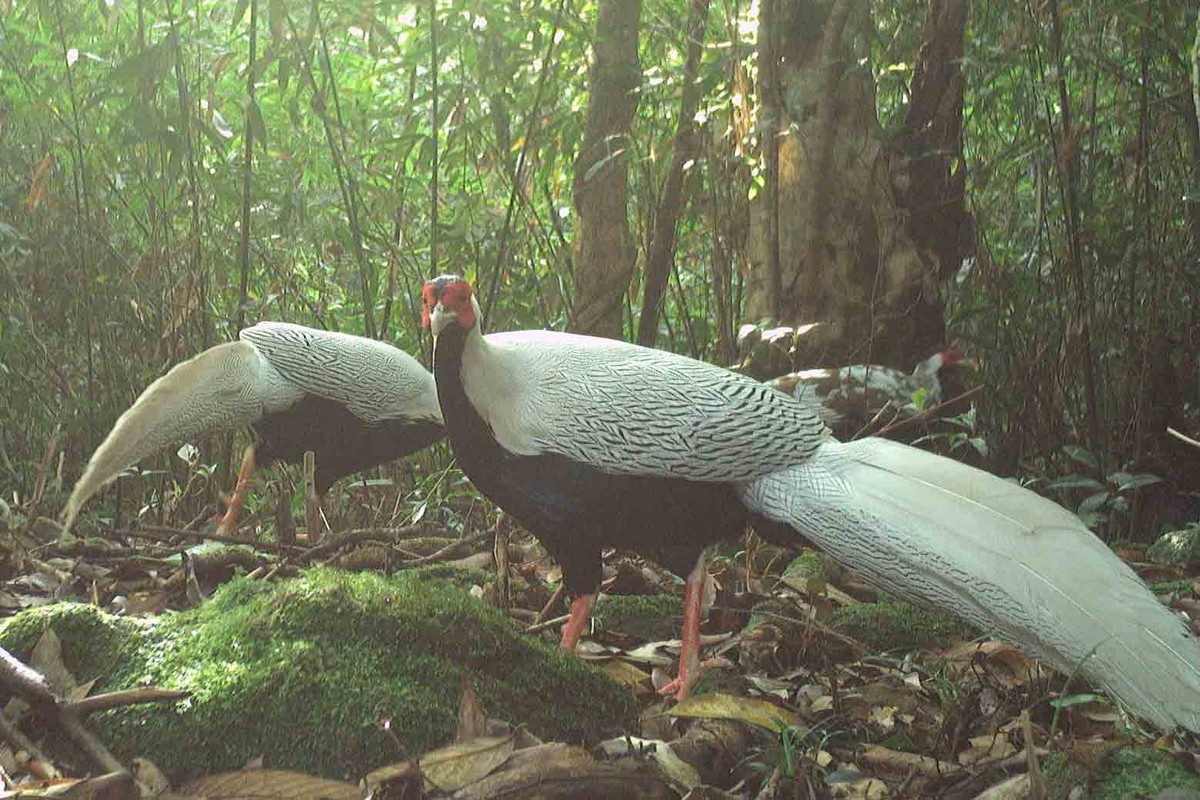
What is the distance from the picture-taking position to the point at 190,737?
2.03m

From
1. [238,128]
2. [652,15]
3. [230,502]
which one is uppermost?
[652,15]

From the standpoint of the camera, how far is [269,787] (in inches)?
74.7

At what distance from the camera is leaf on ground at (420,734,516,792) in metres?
1.93

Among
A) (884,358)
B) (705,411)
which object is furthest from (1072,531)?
(884,358)

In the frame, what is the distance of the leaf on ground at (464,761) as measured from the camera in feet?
6.33

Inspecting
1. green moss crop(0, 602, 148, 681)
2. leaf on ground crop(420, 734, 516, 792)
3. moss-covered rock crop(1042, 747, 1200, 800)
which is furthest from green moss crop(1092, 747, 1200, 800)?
green moss crop(0, 602, 148, 681)

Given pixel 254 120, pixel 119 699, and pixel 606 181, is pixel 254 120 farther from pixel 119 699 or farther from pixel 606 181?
pixel 119 699

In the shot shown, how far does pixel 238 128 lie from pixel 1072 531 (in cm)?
497

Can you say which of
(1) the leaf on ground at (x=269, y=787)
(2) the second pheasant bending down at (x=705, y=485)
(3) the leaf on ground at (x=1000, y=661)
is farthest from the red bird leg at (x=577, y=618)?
(1) the leaf on ground at (x=269, y=787)

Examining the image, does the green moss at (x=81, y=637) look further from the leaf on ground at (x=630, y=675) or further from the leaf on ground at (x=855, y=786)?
the leaf on ground at (x=855, y=786)

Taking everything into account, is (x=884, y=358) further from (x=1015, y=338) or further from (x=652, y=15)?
(x=652, y=15)

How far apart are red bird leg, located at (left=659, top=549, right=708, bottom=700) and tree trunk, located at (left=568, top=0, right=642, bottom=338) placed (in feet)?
7.70

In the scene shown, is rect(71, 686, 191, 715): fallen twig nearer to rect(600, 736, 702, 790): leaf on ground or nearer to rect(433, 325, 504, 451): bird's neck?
rect(600, 736, 702, 790): leaf on ground

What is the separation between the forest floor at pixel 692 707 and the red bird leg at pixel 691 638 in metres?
0.05
